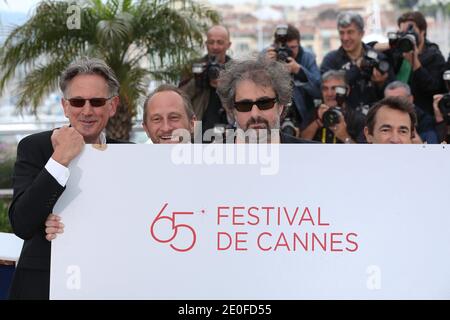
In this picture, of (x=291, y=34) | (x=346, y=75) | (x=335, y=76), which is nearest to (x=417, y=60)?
(x=346, y=75)

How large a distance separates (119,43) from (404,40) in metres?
2.94

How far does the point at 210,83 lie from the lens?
6.97 m

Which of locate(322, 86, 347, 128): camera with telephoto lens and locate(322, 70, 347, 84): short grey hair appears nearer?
locate(322, 86, 347, 128): camera with telephoto lens

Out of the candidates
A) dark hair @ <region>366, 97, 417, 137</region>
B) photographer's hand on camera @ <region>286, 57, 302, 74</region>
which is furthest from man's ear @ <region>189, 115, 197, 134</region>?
photographer's hand on camera @ <region>286, 57, 302, 74</region>

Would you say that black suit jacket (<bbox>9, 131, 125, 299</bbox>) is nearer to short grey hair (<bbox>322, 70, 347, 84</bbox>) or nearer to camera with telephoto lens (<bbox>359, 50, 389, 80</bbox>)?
short grey hair (<bbox>322, 70, 347, 84</bbox>)

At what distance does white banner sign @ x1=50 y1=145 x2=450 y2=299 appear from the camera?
2.87 meters

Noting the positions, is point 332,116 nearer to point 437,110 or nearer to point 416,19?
point 437,110

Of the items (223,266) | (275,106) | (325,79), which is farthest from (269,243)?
(325,79)

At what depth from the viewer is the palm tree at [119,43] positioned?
338 inches

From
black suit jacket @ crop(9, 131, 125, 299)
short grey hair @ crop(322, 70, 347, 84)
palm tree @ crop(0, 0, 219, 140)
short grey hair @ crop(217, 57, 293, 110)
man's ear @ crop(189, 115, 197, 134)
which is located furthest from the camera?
palm tree @ crop(0, 0, 219, 140)

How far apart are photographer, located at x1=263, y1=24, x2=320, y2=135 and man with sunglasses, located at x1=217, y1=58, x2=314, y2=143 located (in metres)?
3.02

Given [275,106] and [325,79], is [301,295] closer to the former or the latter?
[275,106]

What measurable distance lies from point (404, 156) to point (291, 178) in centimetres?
37

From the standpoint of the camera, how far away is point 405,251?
2873 mm
